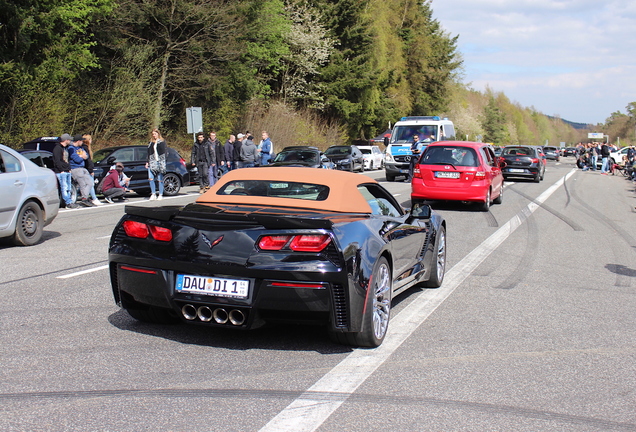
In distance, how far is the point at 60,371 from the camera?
4.45m

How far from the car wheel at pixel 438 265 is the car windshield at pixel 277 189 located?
6.68ft

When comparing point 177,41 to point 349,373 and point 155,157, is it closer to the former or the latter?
point 155,157

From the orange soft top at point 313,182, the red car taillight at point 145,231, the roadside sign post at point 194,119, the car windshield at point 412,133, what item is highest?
the roadside sign post at point 194,119

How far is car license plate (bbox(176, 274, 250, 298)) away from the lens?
470 centimetres

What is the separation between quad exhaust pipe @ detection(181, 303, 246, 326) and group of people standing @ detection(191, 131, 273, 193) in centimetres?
1620

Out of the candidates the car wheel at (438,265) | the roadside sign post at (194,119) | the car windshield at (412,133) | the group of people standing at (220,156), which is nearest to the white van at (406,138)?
the car windshield at (412,133)

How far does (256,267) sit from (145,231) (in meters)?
0.98

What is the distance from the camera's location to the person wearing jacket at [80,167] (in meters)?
16.8

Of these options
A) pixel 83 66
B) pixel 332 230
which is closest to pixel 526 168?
pixel 83 66

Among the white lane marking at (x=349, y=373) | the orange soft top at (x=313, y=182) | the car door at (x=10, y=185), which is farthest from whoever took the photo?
the car door at (x=10, y=185)

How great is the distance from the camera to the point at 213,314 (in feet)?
15.8

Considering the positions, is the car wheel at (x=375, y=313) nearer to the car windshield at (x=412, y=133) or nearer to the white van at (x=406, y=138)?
the white van at (x=406, y=138)

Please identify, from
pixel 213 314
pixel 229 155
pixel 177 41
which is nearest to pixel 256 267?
pixel 213 314

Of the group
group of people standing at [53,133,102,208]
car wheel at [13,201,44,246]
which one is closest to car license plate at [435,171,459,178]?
group of people standing at [53,133,102,208]
